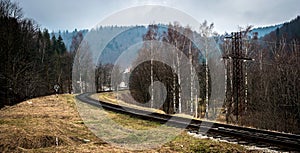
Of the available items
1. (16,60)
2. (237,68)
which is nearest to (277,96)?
(237,68)

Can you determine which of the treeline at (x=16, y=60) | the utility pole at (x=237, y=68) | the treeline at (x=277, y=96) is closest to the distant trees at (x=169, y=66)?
the utility pole at (x=237, y=68)

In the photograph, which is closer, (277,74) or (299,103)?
(299,103)

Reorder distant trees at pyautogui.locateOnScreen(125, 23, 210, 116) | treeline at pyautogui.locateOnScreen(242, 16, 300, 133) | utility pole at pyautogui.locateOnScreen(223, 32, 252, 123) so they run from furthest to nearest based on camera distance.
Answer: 1. distant trees at pyautogui.locateOnScreen(125, 23, 210, 116)
2. treeline at pyautogui.locateOnScreen(242, 16, 300, 133)
3. utility pole at pyautogui.locateOnScreen(223, 32, 252, 123)

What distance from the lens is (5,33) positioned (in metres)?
26.6

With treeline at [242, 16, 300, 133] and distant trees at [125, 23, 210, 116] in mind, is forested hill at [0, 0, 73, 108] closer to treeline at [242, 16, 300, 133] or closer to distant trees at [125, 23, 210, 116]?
distant trees at [125, 23, 210, 116]

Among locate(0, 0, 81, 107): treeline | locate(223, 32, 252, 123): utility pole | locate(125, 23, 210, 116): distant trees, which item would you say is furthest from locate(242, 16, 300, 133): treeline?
locate(0, 0, 81, 107): treeline

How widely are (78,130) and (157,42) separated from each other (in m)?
22.4

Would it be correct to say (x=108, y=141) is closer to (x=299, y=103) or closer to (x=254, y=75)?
(x=299, y=103)

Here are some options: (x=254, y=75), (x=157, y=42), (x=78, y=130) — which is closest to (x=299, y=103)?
(x=254, y=75)

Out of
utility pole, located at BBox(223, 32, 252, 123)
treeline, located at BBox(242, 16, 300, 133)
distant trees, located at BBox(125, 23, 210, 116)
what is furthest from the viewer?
distant trees, located at BBox(125, 23, 210, 116)

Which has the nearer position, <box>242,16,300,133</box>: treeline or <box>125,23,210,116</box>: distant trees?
<box>242,16,300,133</box>: treeline

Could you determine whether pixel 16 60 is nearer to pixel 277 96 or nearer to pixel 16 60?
A: pixel 16 60

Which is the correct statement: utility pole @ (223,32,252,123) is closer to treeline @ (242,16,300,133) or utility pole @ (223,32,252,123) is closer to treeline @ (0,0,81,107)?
treeline @ (242,16,300,133)

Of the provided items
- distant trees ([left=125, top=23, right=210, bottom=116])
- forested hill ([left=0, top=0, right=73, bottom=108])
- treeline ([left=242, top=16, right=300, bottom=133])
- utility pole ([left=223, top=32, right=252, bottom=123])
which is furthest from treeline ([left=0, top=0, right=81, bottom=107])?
treeline ([left=242, top=16, right=300, bottom=133])
